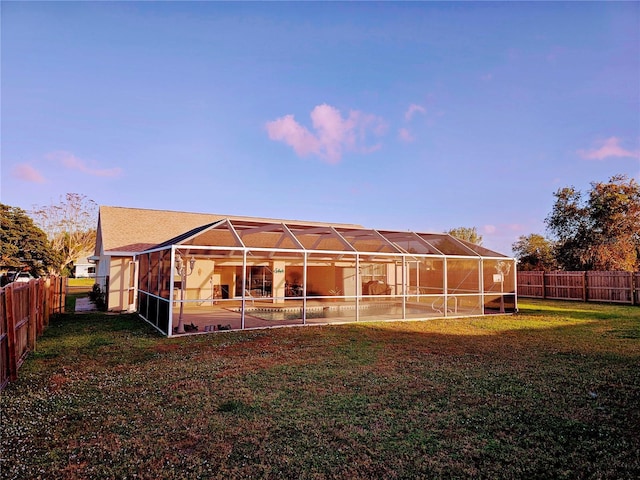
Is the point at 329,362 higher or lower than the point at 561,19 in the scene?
lower

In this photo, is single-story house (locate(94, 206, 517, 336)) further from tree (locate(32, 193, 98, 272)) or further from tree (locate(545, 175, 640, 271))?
tree (locate(32, 193, 98, 272))

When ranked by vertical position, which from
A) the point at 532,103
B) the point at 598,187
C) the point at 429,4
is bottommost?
the point at 598,187

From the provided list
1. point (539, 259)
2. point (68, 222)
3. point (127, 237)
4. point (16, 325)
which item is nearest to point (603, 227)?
point (539, 259)

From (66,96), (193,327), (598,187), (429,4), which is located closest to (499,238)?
(598,187)

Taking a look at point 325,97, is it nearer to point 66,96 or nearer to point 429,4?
point 429,4

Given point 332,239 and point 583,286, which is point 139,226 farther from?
point 583,286

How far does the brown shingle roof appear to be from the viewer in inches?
616

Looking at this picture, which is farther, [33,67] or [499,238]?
[499,238]

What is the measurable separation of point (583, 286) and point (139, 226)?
74.4ft

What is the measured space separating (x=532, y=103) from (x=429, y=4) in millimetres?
5612

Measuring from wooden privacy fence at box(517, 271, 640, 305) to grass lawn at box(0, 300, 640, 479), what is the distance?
12037mm

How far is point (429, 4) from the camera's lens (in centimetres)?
1113

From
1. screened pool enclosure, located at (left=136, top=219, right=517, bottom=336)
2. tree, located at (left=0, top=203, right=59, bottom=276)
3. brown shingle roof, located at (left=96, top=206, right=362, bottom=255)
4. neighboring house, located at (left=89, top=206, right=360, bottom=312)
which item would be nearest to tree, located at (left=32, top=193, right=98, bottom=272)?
tree, located at (left=0, top=203, right=59, bottom=276)

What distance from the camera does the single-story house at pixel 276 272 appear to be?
35.4 ft
